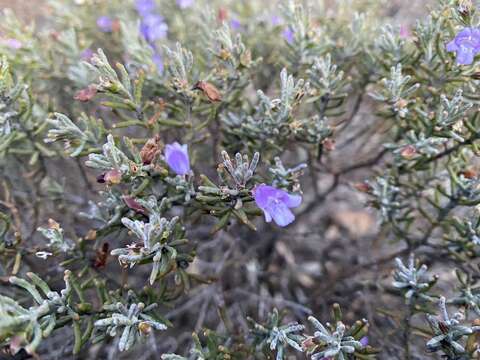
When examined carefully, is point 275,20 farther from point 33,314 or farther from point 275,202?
point 33,314

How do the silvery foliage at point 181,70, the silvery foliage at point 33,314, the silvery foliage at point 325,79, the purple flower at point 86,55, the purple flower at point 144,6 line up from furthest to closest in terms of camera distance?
1. the purple flower at point 144,6
2. the purple flower at point 86,55
3. the silvery foliage at point 325,79
4. the silvery foliage at point 181,70
5. the silvery foliage at point 33,314

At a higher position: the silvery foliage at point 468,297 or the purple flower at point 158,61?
Result: the purple flower at point 158,61

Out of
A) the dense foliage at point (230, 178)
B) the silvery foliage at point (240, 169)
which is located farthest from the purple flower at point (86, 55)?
the silvery foliage at point (240, 169)

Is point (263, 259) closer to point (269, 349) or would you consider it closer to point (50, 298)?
point (269, 349)

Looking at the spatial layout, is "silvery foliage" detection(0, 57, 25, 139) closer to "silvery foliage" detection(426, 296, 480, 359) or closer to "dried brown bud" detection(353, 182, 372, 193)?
"dried brown bud" detection(353, 182, 372, 193)

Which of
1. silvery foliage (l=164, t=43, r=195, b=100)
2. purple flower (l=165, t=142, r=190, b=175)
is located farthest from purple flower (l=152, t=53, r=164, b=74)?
purple flower (l=165, t=142, r=190, b=175)

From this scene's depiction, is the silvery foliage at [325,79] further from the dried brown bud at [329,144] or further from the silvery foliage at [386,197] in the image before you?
the silvery foliage at [386,197]

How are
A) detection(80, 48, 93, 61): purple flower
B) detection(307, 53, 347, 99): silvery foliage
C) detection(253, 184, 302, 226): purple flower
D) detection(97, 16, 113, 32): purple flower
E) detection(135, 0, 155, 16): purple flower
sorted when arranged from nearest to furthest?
detection(253, 184, 302, 226): purple flower
detection(307, 53, 347, 99): silvery foliage
detection(80, 48, 93, 61): purple flower
detection(97, 16, 113, 32): purple flower
detection(135, 0, 155, 16): purple flower

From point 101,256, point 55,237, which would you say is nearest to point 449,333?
point 101,256
